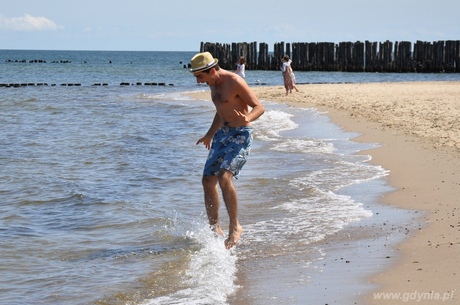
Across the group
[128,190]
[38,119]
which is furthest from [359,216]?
[38,119]

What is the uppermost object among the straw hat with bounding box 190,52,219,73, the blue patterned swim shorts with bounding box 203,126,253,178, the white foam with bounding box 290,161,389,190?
the straw hat with bounding box 190,52,219,73

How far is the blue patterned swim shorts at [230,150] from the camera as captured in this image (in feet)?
22.6

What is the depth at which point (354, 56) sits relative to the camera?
2069 inches

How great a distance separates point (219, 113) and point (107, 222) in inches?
91.0

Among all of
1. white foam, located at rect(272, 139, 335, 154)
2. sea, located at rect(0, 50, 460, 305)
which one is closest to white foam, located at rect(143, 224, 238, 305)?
sea, located at rect(0, 50, 460, 305)

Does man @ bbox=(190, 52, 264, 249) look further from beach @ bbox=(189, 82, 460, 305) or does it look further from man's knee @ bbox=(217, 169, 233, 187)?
beach @ bbox=(189, 82, 460, 305)

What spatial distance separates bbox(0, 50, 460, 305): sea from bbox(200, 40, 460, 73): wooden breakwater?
33922 mm

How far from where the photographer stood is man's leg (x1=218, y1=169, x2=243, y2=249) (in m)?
6.85

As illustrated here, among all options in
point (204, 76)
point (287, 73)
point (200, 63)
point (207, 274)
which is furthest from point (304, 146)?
point (287, 73)

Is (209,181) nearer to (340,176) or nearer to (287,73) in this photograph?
(340,176)

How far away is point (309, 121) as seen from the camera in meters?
19.1

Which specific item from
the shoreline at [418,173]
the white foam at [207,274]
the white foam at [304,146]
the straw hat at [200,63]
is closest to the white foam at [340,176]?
the shoreline at [418,173]

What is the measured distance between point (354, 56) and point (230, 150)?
46.8 m

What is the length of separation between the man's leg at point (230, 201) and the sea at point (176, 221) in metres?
0.11
